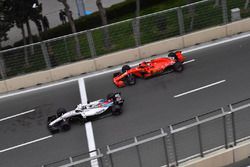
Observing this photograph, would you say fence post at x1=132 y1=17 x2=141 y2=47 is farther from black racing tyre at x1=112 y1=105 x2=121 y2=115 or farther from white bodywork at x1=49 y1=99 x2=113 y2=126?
black racing tyre at x1=112 y1=105 x2=121 y2=115

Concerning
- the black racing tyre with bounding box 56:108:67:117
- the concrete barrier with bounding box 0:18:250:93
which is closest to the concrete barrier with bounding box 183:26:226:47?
the concrete barrier with bounding box 0:18:250:93

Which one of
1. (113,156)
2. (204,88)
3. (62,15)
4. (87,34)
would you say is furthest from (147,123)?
(62,15)

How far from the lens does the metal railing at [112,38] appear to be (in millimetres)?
21312

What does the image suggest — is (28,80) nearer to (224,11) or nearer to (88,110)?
(88,110)

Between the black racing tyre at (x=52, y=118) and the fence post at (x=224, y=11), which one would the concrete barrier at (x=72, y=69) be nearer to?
the black racing tyre at (x=52, y=118)

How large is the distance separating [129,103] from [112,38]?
419cm

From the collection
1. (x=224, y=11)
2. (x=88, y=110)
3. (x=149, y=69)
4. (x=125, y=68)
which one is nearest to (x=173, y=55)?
(x=149, y=69)

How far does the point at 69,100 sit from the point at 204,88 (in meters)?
5.24

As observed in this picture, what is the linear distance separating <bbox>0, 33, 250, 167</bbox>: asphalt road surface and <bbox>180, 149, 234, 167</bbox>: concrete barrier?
327 centimetres

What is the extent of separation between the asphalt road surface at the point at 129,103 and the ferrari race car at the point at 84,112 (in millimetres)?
248

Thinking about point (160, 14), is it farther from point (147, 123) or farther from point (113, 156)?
point (113, 156)

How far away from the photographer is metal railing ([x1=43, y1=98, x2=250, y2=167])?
1294 centimetres

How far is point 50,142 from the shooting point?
17.2 meters

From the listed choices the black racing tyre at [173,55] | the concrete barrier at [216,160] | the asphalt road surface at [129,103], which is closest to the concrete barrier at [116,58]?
the asphalt road surface at [129,103]
